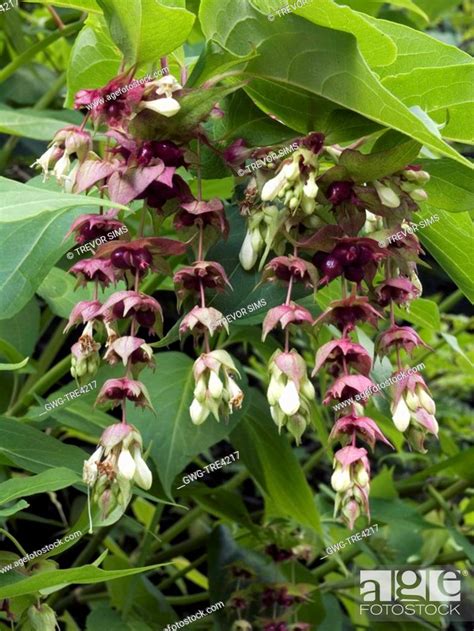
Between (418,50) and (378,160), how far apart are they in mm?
113

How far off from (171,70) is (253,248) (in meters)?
0.23

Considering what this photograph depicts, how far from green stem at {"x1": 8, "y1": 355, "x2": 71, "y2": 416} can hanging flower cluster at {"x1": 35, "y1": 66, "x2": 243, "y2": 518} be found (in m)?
0.31

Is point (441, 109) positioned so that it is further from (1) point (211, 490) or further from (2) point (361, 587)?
(2) point (361, 587)

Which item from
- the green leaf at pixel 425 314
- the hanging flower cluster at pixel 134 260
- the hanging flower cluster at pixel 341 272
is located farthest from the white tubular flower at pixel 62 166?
the green leaf at pixel 425 314

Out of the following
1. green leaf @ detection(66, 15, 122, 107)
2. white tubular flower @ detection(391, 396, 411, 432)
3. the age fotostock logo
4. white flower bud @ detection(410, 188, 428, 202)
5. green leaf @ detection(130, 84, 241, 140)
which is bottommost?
the age fotostock logo

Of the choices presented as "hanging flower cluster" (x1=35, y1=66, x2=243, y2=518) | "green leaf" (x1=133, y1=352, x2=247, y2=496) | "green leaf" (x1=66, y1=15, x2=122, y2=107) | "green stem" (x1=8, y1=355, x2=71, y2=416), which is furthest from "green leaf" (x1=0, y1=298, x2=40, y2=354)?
"hanging flower cluster" (x1=35, y1=66, x2=243, y2=518)

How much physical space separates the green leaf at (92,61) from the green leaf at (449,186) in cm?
27

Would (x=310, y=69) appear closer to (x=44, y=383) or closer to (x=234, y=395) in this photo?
(x=234, y=395)

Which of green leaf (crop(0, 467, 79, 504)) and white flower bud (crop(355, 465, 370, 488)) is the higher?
white flower bud (crop(355, 465, 370, 488))

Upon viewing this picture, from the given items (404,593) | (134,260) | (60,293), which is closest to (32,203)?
(134,260)

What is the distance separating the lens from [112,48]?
2.25 ft

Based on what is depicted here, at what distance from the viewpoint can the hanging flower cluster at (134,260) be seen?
488 mm

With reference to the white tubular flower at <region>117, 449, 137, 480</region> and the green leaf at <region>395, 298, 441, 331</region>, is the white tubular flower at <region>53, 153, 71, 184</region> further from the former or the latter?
the green leaf at <region>395, 298, 441, 331</region>

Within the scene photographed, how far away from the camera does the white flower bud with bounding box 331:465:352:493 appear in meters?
0.47
